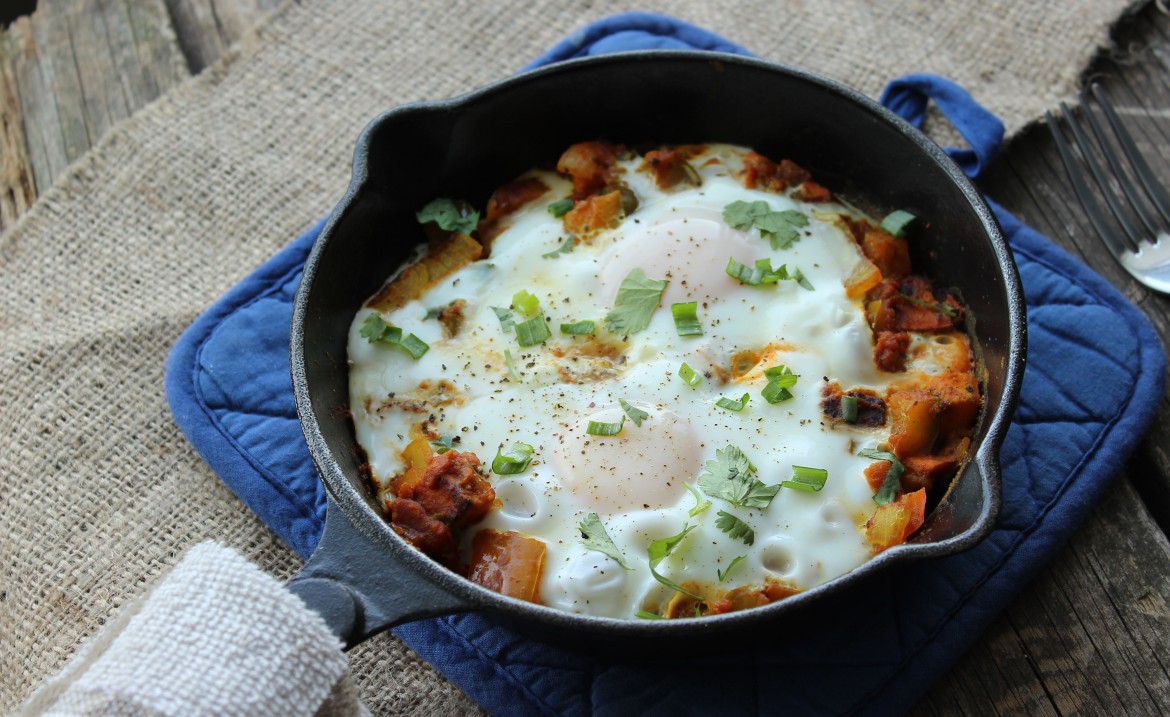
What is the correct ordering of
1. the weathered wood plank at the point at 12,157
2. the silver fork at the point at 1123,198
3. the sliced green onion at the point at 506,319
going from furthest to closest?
the weathered wood plank at the point at 12,157
the silver fork at the point at 1123,198
the sliced green onion at the point at 506,319

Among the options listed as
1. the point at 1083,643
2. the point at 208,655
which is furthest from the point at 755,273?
the point at 208,655

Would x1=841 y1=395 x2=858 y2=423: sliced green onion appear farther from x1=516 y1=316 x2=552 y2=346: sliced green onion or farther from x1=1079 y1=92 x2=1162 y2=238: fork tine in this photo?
x1=1079 y1=92 x2=1162 y2=238: fork tine

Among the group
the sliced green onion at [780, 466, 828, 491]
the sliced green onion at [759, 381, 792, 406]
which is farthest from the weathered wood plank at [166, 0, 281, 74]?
the sliced green onion at [780, 466, 828, 491]

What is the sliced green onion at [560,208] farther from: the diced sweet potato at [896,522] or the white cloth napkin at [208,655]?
the white cloth napkin at [208,655]

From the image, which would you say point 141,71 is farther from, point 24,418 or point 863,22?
point 863,22

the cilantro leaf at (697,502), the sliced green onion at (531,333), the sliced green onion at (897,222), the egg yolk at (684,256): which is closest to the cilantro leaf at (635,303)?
the egg yolk at (684,256)
